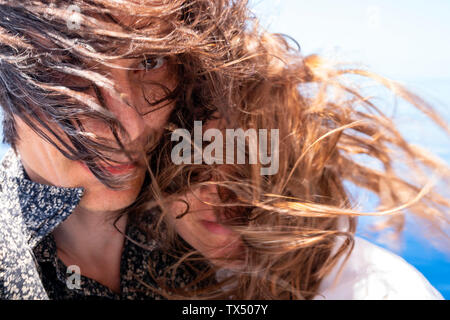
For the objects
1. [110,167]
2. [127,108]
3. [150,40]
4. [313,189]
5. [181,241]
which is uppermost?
[150,40]

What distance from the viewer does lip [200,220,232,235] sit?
1.17 m

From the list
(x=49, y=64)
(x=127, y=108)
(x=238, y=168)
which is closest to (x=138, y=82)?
(x=127, y=108)

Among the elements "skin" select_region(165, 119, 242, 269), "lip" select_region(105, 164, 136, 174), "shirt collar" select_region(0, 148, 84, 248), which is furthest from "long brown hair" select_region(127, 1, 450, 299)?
"shirt collar" select_region(0, 148, 84, 248)

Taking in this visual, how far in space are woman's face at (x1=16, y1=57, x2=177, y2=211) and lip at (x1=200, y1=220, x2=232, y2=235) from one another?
196mm

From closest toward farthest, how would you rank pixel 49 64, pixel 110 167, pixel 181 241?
pixel 49 64 < pixel 110 167 < pixel 181 241

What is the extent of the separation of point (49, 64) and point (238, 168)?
49cm

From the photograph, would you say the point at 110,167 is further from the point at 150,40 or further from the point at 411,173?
the point at 411,173

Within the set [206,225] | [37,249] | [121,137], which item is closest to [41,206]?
[37,249]

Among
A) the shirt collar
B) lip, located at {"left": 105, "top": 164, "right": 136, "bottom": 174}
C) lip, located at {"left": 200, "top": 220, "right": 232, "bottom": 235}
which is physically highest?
lip, located at {"left": 105, "top": 164, "right": 136, "bottom": 174}

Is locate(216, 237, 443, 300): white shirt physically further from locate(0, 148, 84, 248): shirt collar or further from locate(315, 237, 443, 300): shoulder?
locate(0, 148, 84, 248): shirt collar

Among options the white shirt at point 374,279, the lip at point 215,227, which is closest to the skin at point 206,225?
the lip at point 215,227

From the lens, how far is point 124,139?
97cm

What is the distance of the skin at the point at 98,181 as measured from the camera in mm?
958

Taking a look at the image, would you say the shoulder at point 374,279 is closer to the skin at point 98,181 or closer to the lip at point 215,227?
the lip at point 215,227
